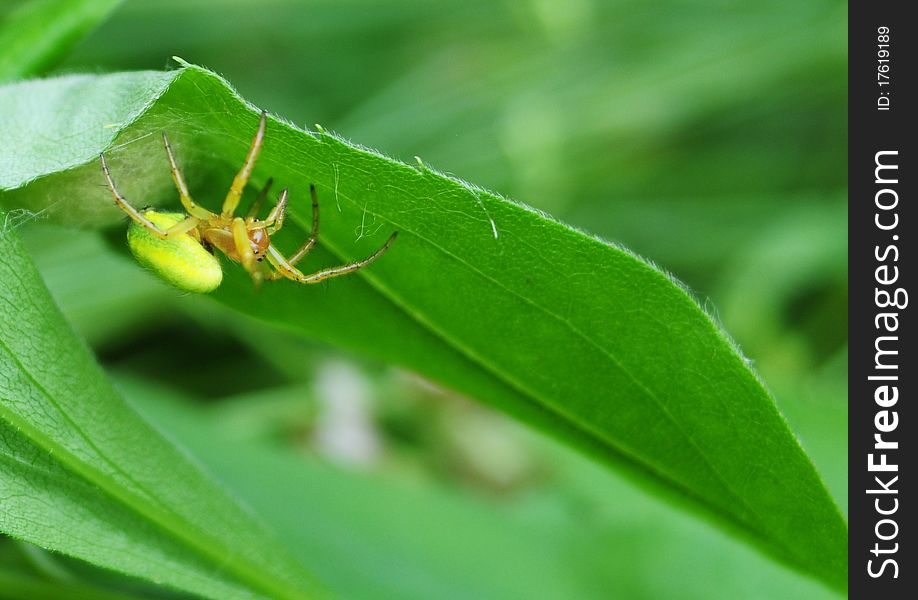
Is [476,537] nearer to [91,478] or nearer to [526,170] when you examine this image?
[91,478]

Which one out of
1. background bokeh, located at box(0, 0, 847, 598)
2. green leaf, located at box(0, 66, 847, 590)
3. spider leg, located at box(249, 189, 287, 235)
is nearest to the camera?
green leaf, located at box(0, 66, 847, 590)

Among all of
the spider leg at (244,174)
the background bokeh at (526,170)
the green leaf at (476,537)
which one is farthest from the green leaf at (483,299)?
the background bokeh at (526,170)

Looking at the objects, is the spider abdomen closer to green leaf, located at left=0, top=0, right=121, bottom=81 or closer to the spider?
the spider

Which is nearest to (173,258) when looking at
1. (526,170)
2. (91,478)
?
(91,478)

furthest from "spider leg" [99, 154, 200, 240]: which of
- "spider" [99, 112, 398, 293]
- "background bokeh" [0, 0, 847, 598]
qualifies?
"background bokeh" [0, 0, 847, 598]
